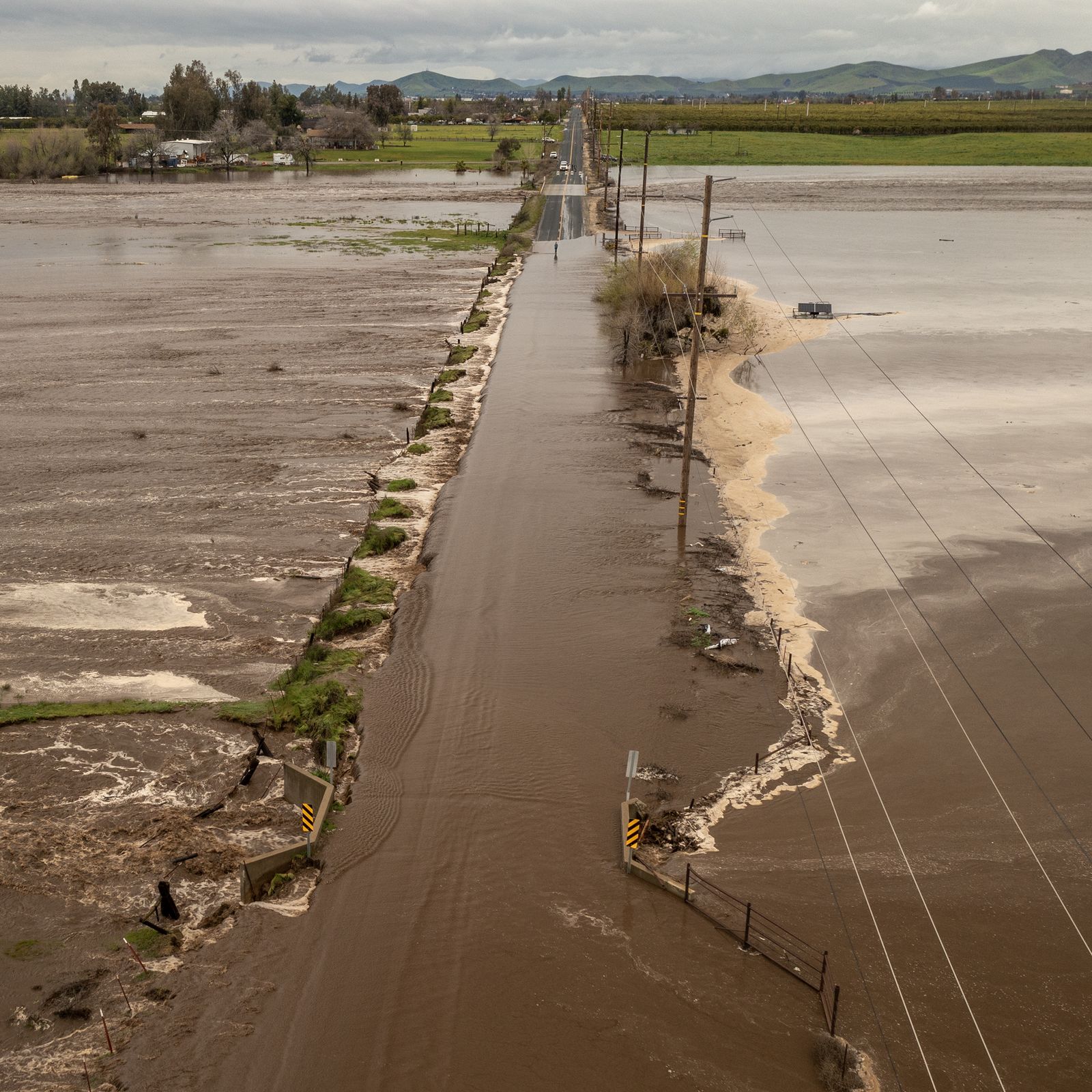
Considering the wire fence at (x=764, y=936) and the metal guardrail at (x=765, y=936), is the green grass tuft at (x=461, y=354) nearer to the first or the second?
the wire fence at (x=764, y=936)

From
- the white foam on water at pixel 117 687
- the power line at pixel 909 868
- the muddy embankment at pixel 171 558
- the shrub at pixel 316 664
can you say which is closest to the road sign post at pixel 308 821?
the muddy embankment at pixel 171 558

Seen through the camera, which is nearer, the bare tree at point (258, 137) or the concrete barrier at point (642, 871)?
the concrete barrier at point (642, 871)

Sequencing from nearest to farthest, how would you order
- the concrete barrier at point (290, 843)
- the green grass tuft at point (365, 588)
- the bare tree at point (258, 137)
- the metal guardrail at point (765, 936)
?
the metal guardrail at point (765, 936) → the concrete barrier at point (290, 843) → the green grass tuft at point (365, 588) → the bare tree at point (258, 137)

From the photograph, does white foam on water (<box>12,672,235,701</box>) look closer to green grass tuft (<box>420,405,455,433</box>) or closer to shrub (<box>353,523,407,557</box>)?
shrub (<box>353,523,407,557</box>)

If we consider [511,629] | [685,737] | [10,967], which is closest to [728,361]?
[511,629]

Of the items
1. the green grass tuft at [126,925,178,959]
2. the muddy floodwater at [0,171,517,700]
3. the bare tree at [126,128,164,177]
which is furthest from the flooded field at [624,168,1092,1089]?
the bare tree at [126,128,164,177]

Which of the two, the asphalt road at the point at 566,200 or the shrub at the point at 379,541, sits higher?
A: the asphalt road at the point at 566,200

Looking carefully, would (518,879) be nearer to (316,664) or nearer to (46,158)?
(316,664)
